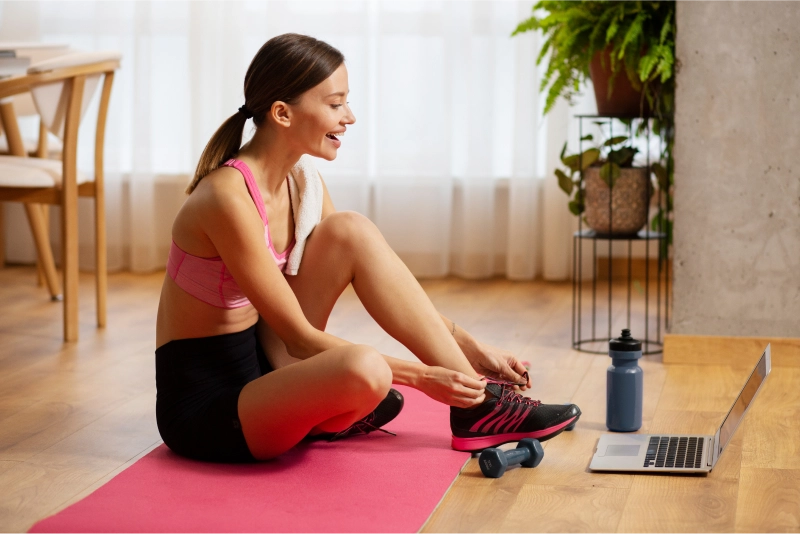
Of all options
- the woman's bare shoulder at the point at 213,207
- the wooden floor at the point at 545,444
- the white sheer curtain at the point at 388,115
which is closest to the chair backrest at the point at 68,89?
the wooden floor at the point at 545,444

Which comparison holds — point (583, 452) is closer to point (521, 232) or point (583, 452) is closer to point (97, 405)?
point (97, 405)

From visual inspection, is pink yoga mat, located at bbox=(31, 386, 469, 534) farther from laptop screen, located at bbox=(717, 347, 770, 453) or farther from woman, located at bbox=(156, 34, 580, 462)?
laptop screen, located at bbox=(717, 347, 770, 453)

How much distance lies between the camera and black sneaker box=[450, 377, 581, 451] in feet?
6.08

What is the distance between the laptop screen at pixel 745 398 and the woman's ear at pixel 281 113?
0.89m

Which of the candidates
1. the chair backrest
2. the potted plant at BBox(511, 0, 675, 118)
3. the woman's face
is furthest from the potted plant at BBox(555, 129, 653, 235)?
the chair backrest

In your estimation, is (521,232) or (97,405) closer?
(97,405)

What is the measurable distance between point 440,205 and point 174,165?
1.13m

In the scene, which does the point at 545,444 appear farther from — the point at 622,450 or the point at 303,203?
the point at 303,203

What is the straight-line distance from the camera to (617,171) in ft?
9.09

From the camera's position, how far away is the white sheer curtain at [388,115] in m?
3.86

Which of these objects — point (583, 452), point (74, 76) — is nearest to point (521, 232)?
point (74, 76)

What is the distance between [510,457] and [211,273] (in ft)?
2.03

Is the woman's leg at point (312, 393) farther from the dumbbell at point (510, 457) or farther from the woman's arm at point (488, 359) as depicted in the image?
the woman's arm at point (488, 359)

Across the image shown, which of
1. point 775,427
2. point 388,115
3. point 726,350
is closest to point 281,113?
point 775,427
